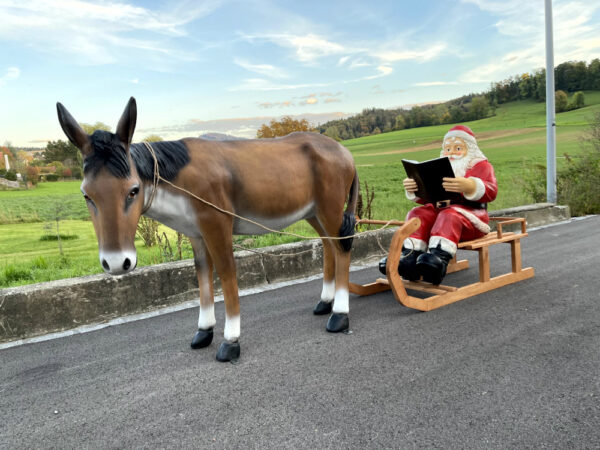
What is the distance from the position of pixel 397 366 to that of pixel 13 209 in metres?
5.35

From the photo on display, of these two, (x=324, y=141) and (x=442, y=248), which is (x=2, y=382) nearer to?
(x=324, y=141)

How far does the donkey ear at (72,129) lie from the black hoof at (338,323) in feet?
6.91

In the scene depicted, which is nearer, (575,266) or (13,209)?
(575,266)

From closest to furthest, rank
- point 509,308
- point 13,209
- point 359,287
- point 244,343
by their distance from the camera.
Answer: point 244,343
point 509,308
point 359,287
point 13,209

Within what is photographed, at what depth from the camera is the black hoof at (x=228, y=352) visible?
290 cm

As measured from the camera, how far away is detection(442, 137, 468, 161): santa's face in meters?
4.20

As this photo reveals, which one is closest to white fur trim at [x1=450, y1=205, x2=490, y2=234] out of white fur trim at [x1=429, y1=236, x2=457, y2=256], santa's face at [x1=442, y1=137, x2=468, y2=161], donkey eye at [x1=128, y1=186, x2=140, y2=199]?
white fur trim at [x1=429, y1=236, x2=457, y2=256]

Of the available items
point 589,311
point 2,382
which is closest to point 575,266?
point 589,311

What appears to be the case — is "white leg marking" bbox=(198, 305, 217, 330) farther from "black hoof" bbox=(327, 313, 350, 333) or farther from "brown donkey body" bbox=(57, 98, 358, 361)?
"black hoof" bbox=(327, 313, 350, 333)

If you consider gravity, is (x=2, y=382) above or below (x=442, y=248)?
below

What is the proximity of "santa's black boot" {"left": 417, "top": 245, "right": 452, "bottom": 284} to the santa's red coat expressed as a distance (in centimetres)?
6

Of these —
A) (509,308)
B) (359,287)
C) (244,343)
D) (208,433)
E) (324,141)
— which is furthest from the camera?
(359,287)

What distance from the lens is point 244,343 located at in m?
3.23

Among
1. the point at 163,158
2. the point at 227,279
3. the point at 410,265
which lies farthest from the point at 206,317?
the point at 410,265
